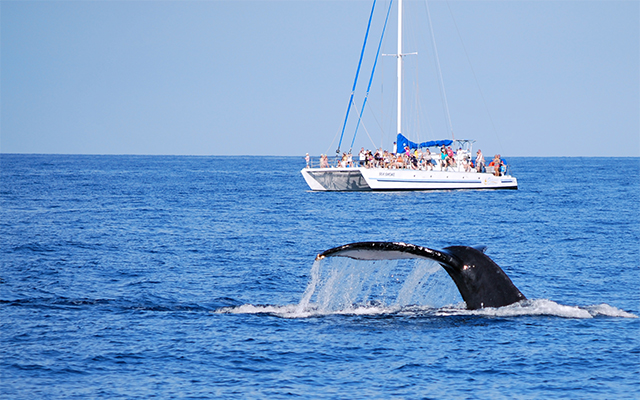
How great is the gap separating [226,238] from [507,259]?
9.93m

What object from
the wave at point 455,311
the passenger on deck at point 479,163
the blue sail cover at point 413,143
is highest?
the blue sail cover at point 413,143

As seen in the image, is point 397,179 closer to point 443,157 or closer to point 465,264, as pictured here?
point 443,157

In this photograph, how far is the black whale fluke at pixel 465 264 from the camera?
8656 mm

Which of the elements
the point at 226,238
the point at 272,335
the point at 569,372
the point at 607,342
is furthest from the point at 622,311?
the point at 226,238

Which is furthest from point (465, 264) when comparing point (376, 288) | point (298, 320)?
point (376, 288)

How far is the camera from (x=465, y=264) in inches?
389

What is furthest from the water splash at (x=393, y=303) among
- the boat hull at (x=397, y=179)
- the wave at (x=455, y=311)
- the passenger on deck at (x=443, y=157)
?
the passenger on deck at (x=443, y=157)

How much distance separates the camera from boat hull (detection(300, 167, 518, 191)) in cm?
4562

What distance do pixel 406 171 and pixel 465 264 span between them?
35687mm

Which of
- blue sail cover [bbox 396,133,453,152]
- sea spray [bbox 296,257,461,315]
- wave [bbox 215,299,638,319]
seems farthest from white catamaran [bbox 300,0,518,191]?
wave [bbox 215,299,638,319]

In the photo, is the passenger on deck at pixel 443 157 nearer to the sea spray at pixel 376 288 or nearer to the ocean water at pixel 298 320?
the ocean water at pixel 298 320

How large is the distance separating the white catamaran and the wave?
107ft

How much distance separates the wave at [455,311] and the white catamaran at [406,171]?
32537mm

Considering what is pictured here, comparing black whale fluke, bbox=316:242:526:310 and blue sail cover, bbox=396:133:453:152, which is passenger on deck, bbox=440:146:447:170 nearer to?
blue sail cover, bbox=396:133:453:152
